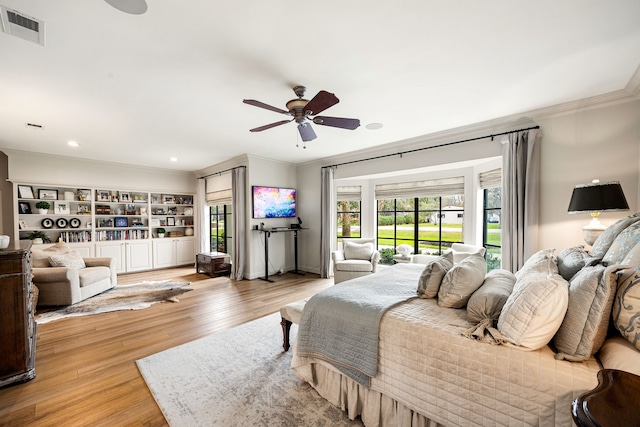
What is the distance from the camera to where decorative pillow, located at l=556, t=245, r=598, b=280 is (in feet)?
5.53

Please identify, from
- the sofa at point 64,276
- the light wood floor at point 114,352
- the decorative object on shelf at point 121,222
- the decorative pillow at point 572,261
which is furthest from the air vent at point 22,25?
the decorative object on shelf at point 121,222

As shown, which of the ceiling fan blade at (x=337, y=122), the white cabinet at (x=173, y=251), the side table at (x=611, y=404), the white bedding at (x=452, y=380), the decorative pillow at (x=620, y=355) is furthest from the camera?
the white cabinet at (x=173, y=251)

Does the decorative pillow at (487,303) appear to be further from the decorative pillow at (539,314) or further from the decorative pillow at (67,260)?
the decorative pillow at (67,260)

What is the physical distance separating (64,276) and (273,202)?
3549mm

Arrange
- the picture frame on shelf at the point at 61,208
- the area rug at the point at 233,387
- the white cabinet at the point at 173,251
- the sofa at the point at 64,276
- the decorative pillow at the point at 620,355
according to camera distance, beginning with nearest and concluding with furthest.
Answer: the decorative pillow at the point at 620,355, the area rug at the point at 233,387, the sofa at the point at 64,276, the picture frame on shelf at the point at 61,208, the white cabinet at the point at 173,251

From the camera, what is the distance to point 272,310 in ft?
12.3

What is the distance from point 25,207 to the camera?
5195 millimetres

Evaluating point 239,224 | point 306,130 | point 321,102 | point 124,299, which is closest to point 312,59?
point 321,102

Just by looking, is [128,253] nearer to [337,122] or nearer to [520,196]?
[337,122]

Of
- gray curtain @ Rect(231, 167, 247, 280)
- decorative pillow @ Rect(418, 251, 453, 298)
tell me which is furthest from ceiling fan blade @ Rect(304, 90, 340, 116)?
gray curtain @ Rect(231, 167, 247, 280)

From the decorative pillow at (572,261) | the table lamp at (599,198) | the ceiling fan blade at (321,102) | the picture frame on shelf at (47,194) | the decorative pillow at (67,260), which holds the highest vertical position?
the ceiling fan blade at (321,102)

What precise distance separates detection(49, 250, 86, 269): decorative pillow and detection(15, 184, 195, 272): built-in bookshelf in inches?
61.8

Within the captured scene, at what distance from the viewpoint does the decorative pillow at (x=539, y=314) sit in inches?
48.8

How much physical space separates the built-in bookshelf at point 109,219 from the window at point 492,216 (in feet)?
22.6
